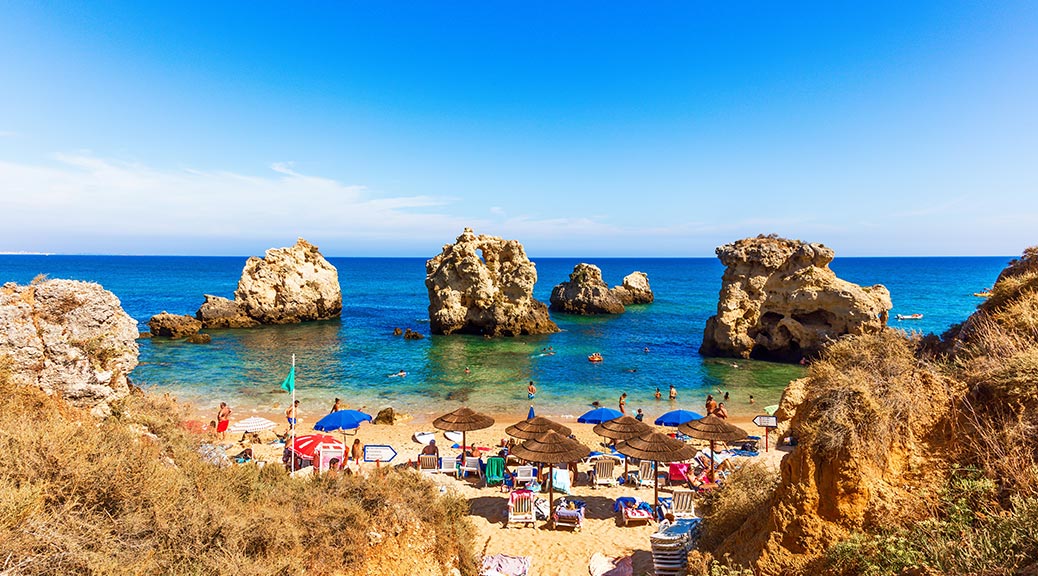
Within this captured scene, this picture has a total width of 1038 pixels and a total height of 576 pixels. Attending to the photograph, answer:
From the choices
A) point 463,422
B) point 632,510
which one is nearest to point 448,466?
point 463,422

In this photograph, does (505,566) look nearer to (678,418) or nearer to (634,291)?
(678,418)

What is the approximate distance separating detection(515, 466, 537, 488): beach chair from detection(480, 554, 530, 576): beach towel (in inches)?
142

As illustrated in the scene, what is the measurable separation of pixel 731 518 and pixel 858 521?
205 centimetres

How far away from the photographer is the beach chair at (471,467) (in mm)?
13336

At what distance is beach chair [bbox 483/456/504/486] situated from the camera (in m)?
12.9

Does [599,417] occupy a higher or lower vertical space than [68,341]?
lower

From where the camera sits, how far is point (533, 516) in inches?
408

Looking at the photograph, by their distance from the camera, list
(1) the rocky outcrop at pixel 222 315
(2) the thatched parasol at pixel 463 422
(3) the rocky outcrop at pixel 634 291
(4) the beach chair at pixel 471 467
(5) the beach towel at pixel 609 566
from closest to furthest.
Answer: (5) the beach towel at pixel 609 566 → (4) the beach chair at pixel 471 467 → (2) the thatched parasol at pixel 463 422 → (1) the rocky outcrop at pixel 222 315 → (3) the rocky outcrop at pixel 634 291

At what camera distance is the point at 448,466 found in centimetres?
1388

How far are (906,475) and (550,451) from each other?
6.69 meters

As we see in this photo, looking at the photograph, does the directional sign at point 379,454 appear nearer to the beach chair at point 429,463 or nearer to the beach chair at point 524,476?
the beach chair at point 429,463

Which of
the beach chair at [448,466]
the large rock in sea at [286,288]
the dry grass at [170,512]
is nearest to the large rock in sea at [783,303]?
the beach chair at [448,466]

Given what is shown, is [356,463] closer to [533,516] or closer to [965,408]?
[533,516]

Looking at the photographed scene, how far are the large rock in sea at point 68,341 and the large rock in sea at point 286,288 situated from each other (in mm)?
38465
